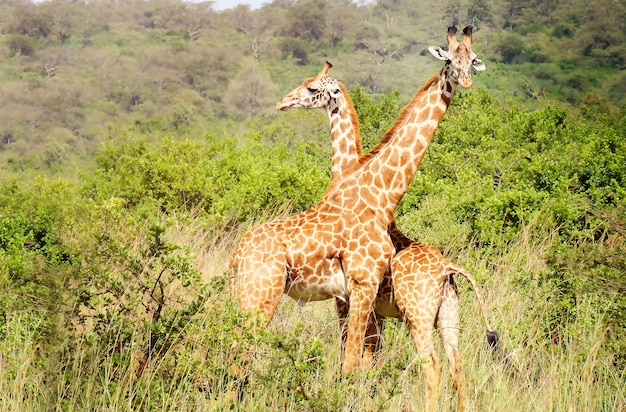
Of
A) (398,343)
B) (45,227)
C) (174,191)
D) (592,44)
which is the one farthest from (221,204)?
(592,44)

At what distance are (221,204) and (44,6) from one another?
261 feet

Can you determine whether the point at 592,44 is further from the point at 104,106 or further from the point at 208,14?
the point at 208,14

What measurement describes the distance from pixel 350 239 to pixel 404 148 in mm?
765

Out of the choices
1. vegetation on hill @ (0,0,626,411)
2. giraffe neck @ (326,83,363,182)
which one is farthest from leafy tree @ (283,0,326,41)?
giraffe neck @ (326,83,363,182)

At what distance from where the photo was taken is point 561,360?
530 centimetres

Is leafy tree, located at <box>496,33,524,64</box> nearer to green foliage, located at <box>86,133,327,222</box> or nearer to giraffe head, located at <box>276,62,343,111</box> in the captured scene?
A: green foliage, located at <box>86,133,327,222</box>

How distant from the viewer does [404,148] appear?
555 centimetres

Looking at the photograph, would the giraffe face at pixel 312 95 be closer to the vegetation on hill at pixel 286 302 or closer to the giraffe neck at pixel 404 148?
the giraffe neck at pixel 404 148

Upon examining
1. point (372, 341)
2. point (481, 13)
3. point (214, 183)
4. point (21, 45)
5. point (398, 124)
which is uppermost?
point (398, 124)

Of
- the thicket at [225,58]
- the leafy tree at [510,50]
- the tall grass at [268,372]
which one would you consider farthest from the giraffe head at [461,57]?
the leafy tree at [510,50]

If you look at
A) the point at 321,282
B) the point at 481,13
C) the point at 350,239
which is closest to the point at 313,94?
the point at 350,239

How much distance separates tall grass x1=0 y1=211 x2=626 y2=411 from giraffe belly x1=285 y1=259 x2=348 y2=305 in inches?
11.1

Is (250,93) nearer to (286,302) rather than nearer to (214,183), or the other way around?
(214,183)

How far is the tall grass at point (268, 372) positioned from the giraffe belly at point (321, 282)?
282 mm
